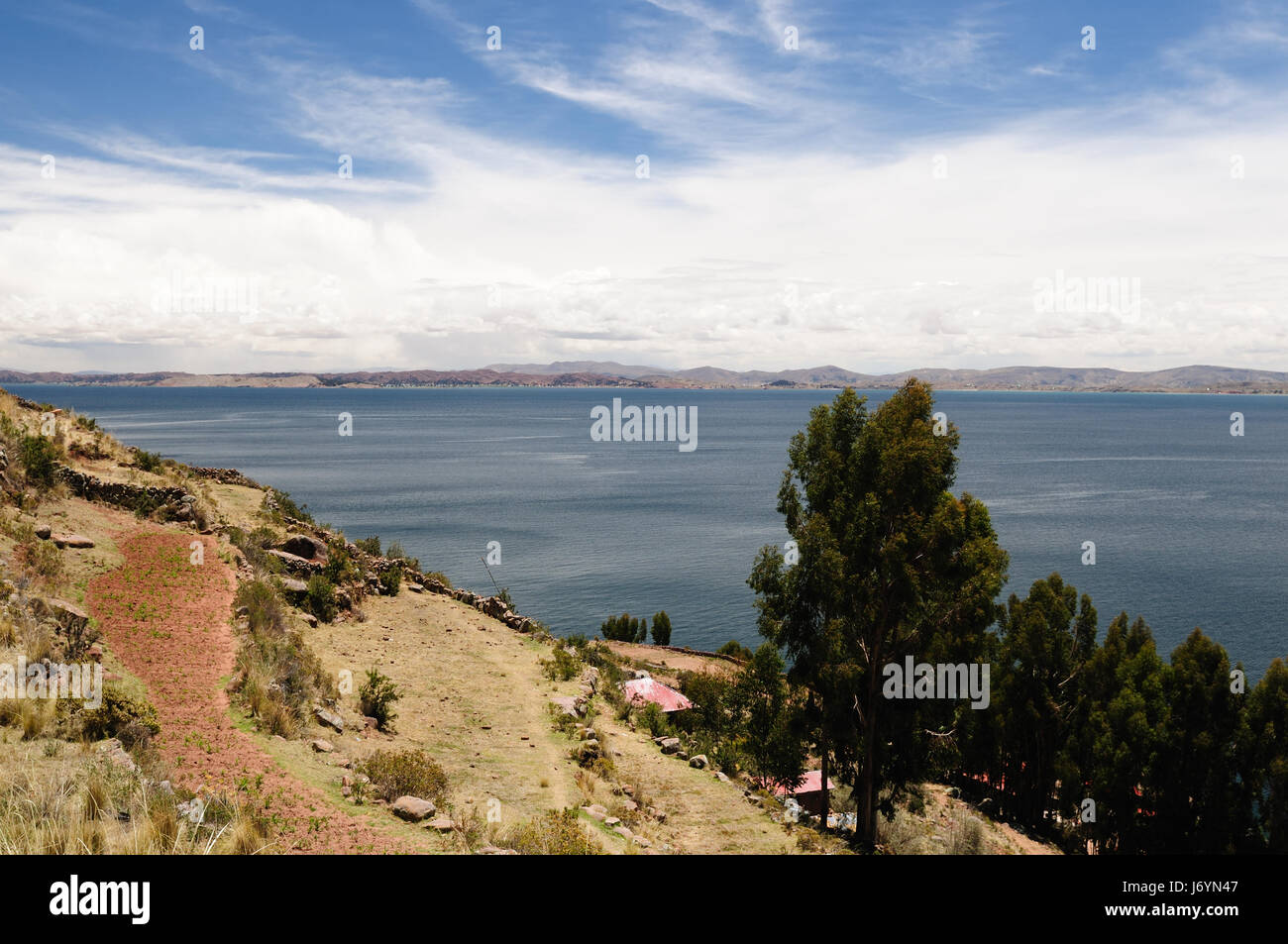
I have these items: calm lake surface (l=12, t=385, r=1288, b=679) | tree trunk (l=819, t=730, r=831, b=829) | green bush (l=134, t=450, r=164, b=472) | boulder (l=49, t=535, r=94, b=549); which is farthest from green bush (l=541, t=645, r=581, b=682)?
calm lake surface (l=12, t=385, r=1288, b=679)

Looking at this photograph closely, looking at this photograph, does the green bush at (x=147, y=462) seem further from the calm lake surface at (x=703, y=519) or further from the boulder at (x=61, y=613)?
the calm lake surface at (x=703, y=519)

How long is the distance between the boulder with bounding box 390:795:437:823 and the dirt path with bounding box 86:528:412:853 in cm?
88

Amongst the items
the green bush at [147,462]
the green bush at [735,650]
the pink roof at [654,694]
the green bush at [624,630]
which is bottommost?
the green bush at [735,650]

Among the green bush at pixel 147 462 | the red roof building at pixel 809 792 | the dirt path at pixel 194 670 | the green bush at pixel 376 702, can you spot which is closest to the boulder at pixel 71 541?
the dirt path at pixel 194 670

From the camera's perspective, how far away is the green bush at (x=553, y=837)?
11.9 m

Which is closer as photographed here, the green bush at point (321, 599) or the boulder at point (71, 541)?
the boulder at point (71, 541)

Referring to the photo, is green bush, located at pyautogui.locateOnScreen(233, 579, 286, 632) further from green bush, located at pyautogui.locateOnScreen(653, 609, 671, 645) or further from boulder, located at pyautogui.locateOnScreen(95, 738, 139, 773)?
green bush, located at pyautogui.locateOnScreen(653, 609, 671, 645)

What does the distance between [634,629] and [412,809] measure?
41.9 m

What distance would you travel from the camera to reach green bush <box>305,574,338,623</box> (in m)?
27.5

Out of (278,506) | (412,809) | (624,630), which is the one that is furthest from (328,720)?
(624,630)

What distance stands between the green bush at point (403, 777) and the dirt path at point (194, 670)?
148 cm

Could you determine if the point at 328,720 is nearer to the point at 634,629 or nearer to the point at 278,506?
the point at 278,506
